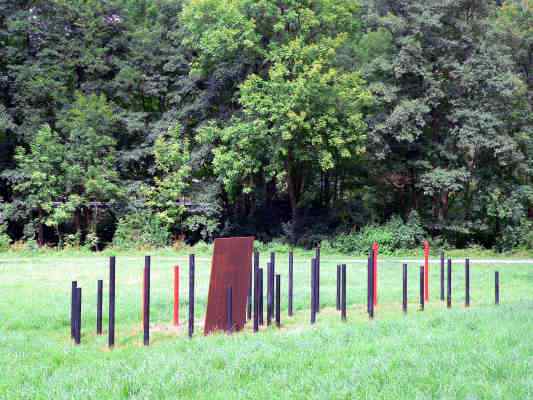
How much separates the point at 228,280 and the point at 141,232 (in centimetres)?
2044

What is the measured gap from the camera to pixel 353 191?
106ft

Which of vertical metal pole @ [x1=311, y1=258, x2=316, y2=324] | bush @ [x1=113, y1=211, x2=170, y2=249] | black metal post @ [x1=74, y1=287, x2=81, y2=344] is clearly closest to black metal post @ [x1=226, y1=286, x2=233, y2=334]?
vertical metal pole @ [x1=311, y1=258, x2=316, y2=324]

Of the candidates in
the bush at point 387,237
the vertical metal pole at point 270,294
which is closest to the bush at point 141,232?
the bush at point 387,237

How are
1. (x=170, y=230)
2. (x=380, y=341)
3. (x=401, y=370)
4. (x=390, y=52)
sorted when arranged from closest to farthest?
(x=401, y=370) < (x=380, y=341) < (x=390, y=52) < (x=170, y=230)

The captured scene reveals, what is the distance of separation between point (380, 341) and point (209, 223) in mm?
21916

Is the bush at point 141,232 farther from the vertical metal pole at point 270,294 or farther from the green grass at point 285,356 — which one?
the vertical metal pole at point 270,294

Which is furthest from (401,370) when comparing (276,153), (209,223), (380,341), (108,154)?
(108,154)

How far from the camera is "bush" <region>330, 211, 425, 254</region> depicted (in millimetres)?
26875

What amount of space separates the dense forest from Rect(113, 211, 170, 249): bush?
2.9 inches

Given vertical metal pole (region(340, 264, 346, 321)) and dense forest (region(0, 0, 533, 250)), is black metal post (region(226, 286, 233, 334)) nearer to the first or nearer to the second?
vertical metal pole (region(340, 264, 346, 321))

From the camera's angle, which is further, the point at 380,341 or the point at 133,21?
the point at 133,21

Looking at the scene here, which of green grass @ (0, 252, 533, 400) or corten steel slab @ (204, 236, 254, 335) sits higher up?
corten steel slab @ (204, 236, 254, 335)

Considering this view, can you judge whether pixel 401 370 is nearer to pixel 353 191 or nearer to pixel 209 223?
pixel 209 223

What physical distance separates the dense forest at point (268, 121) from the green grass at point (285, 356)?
51.7ft
